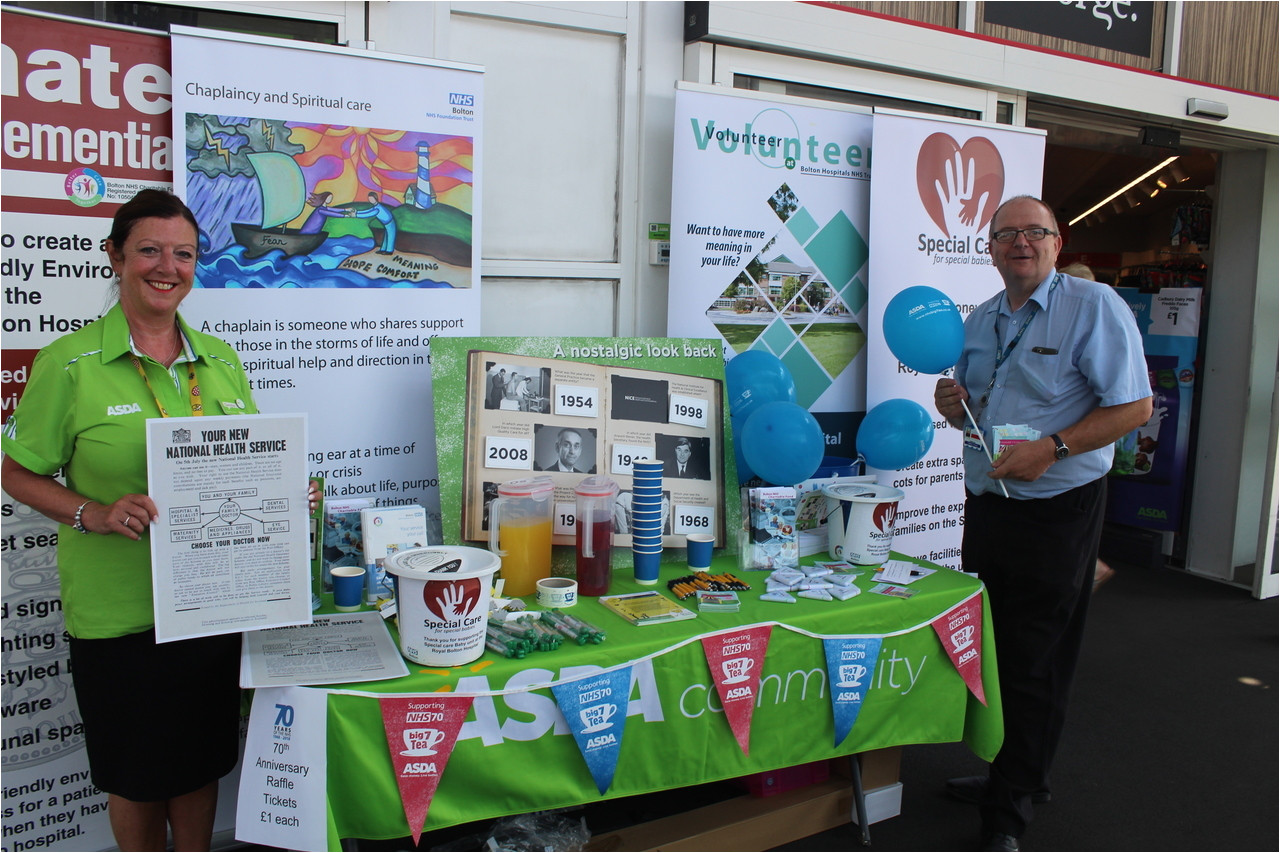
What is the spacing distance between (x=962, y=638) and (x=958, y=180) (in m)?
1.94

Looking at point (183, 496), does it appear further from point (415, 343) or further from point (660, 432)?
point (660, 432)

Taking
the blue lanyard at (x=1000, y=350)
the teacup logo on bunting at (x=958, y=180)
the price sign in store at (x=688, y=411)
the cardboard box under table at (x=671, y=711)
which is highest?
the teacup logo on bunting at (x=958, y=180)

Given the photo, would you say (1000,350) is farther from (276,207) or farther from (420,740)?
(276,207)

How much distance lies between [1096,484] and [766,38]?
1.86m

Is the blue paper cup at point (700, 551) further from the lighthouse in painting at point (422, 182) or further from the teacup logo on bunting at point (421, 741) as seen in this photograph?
the lighthouse in painting at point (422, 182)

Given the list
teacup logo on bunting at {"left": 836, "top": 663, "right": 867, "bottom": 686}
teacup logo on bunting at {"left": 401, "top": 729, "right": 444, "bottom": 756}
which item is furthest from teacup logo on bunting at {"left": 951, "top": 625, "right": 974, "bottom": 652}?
teacup logo on bunting at {"left": 401, "top": 729, "right": 444, "bottom": 756}

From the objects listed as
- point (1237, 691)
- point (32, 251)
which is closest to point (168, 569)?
point (32, 251)

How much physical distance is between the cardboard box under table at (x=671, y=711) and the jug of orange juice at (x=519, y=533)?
6.8 inches

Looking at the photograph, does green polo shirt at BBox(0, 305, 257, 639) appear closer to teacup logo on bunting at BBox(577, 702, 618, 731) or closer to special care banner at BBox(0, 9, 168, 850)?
special care banner at BBox(0, 9, 168, 850)

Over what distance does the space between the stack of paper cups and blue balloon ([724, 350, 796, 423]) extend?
542 millimetres

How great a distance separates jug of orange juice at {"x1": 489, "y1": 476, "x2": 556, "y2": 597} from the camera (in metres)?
2.27

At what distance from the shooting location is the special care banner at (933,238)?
343 cm

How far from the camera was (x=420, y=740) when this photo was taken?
5.76 feet

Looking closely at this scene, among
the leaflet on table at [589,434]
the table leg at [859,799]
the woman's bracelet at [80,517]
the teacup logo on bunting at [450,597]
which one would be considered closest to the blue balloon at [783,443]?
the leaflet on table at [589,434]
